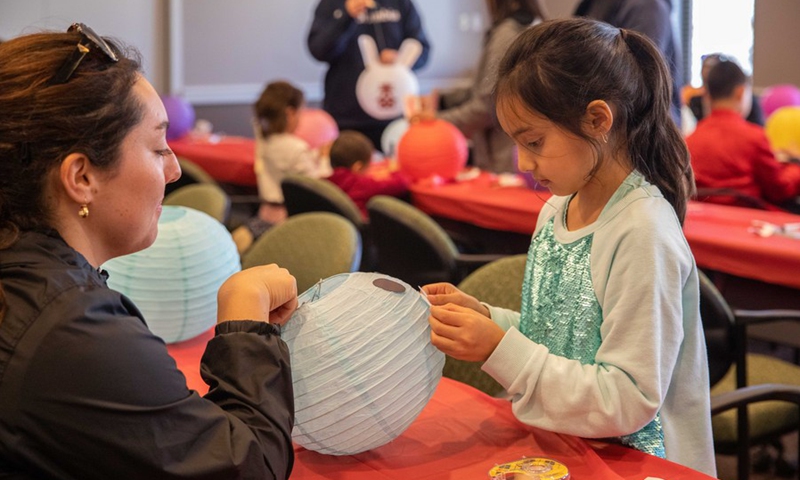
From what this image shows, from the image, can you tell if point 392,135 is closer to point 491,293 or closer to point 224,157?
point 224,157

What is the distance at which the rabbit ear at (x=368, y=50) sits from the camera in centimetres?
477

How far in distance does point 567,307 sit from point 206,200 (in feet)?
6.80

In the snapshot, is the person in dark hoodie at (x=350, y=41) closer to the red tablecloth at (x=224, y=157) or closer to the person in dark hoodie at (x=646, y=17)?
the red tablecloth at (x=224, y=157)

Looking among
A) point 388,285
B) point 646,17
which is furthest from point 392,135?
point 388,285

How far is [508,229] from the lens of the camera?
344 centimetres

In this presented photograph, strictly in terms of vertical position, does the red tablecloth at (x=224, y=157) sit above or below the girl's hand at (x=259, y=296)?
below

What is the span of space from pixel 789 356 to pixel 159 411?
137 inches

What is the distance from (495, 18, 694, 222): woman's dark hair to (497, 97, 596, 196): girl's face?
0.01 meters

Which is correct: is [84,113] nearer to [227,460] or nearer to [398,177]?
[227,460]

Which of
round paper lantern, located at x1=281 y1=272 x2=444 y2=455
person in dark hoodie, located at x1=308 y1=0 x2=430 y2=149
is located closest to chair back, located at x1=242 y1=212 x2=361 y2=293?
round paper lantern, located at x1=281 y1=272 x2=444 y2=455

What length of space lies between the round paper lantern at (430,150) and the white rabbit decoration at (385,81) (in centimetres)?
90

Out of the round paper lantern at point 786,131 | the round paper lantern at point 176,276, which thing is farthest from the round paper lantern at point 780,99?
the round paper lantern at point 176,276

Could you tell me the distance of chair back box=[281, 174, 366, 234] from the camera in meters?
3.25

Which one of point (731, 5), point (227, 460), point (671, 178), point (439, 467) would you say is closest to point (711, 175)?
point (671, 178)
